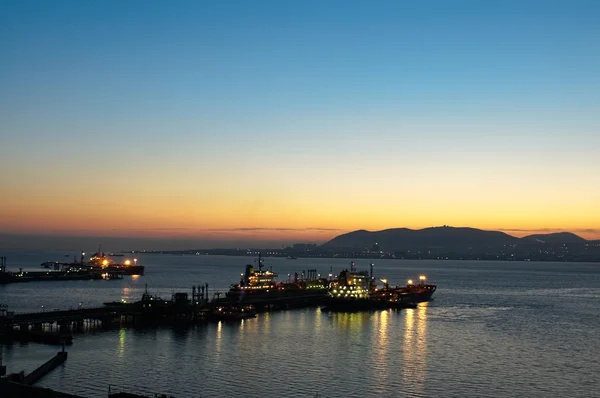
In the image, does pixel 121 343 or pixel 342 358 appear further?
pixel 121 343

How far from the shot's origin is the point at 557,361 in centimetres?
4616

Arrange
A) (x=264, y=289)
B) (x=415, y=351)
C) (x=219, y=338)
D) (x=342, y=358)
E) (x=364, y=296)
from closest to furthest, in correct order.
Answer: (x=342, y=358), (x=415, y=351), (x=219, y=338), (x=364, y=296), (x=264, y=289)

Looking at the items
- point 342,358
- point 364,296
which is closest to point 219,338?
point 342,358

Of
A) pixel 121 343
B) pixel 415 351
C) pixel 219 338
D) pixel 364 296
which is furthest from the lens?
Result: pixel 364 296

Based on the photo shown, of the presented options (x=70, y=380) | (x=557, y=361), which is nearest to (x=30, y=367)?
(x=70, y=380)

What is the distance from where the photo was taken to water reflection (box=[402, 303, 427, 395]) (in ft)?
129

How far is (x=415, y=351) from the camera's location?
49625 mm

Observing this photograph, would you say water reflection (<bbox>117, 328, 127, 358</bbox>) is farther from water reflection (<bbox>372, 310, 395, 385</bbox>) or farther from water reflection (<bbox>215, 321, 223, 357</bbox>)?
water reflection (<bbox>372, 310, 395, 385</bbox>)

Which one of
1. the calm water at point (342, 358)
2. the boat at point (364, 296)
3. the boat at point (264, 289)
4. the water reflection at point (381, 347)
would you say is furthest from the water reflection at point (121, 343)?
the boat at point (364, 296)

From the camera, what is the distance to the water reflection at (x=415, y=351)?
3919cm

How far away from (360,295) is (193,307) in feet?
97.7

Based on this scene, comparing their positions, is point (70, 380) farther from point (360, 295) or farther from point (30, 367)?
point (360, 295)

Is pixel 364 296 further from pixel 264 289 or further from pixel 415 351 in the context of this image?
pixel 415 351

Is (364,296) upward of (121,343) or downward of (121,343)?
upward
